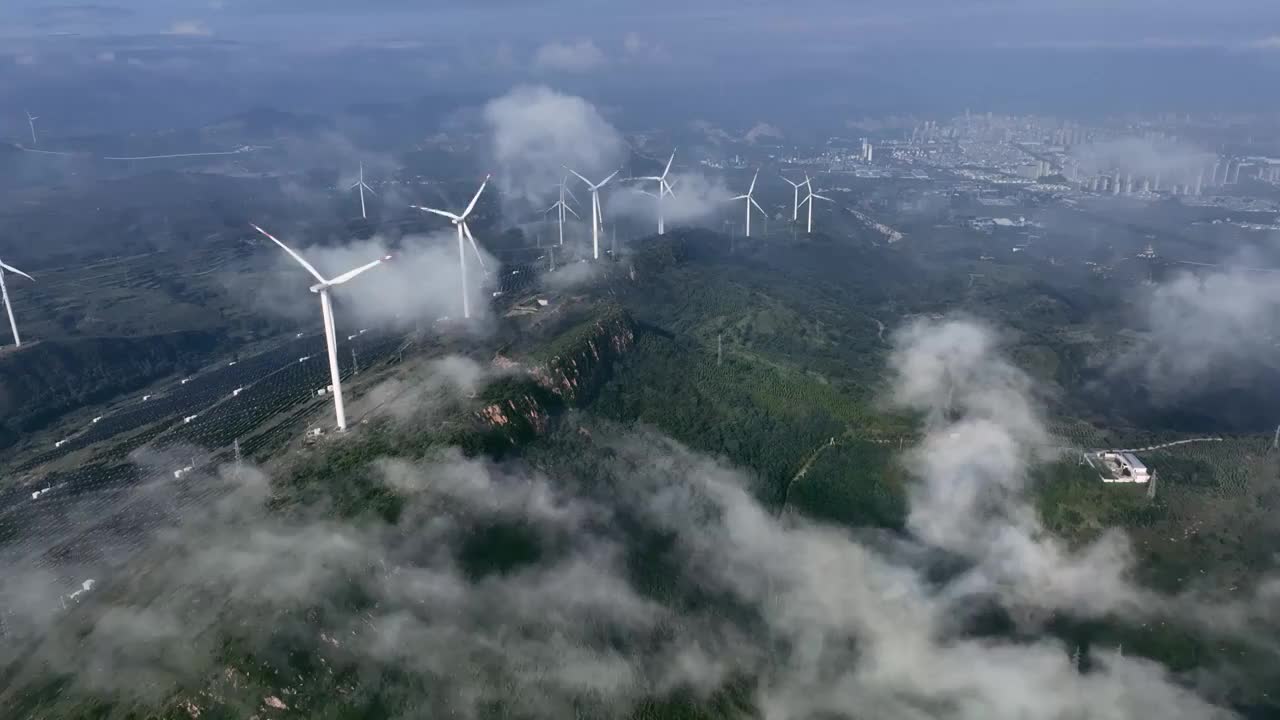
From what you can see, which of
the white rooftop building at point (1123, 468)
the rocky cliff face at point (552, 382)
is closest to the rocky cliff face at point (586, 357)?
the rocky cliff face at point (552, 382)

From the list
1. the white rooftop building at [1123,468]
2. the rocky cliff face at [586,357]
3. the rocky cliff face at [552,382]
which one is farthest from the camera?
the rocky cliff face at [586,357]

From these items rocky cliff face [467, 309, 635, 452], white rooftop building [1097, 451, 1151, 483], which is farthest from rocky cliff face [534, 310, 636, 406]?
white rooftop building [1097, 451, 1151, 483]

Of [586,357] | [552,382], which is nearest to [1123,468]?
[586,357]

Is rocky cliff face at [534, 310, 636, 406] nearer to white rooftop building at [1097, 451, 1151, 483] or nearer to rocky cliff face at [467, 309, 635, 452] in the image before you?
rocky cliff face at [467, 309, 635, 452]

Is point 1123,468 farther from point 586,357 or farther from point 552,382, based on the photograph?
point 552,382

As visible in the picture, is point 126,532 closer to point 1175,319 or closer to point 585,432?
point 585,432

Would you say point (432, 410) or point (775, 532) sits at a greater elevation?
point (432, 410)

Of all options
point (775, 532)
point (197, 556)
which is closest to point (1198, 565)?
point (775, 532)

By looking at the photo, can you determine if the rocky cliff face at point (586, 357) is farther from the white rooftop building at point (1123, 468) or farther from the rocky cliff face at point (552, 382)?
the white rooftop building at point (1123, 468)

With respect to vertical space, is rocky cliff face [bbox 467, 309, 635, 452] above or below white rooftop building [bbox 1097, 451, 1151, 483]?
above

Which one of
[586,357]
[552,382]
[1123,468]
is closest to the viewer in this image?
[1123,468]

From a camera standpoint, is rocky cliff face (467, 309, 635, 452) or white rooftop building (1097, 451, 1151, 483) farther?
white rooftop building (1097, 451, 1151, 483)
